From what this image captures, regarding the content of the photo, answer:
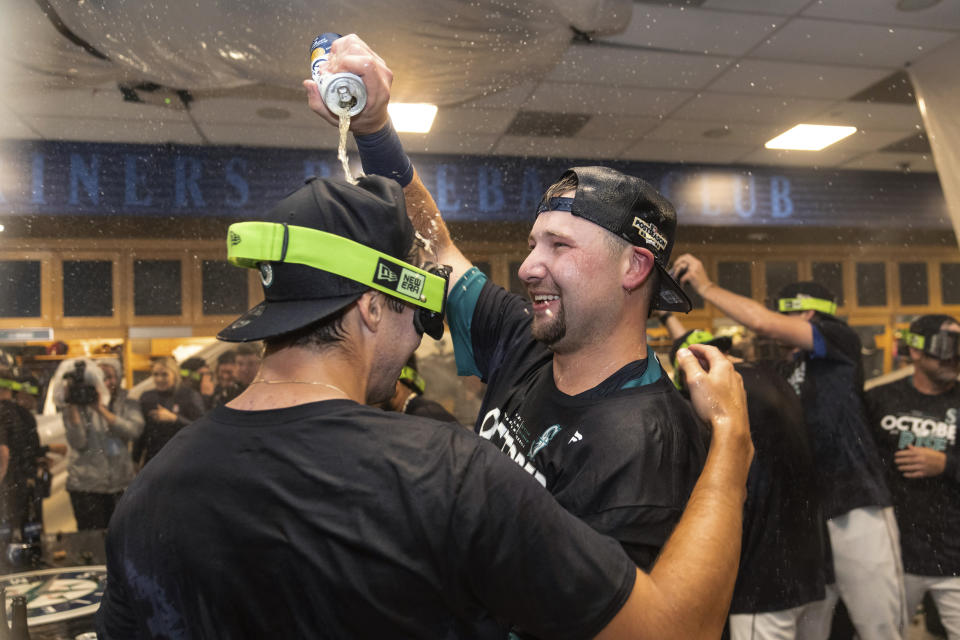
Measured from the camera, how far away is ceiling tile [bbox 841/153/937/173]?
11.9 ft

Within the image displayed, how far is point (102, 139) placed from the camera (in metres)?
3.05

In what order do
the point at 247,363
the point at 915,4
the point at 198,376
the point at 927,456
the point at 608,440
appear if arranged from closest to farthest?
the point at 608,440
the point at 927,456
the point at 915,4
the point at 247,363
the point at 198,376

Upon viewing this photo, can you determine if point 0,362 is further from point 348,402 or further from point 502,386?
point 348,402

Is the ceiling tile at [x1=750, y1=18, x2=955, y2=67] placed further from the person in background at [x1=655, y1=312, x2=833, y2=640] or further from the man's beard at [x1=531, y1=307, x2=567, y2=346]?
the man's beard at [x1=531, y1=307, x2=567, y2=346]

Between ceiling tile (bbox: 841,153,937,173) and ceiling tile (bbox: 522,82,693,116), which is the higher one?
ceiling tile (bbox: 522,82,693,116)

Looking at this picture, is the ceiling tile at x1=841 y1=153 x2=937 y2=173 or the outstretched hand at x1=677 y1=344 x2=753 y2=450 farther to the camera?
the ceiling tile at x1=841 y1=153 x2=937 y2=173

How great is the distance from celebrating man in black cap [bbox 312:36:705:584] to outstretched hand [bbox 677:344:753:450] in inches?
3.5

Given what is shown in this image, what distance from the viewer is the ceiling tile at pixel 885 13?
218 centimetres

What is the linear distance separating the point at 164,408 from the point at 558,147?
221cm

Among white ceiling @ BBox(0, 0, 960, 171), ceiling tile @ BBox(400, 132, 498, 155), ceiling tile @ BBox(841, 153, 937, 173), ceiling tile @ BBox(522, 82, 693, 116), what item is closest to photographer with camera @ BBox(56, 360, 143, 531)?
white ceiling @ BBox(0, 0, 960, 171)

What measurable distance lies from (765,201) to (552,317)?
10.1 feet

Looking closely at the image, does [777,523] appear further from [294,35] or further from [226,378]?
[226,378]

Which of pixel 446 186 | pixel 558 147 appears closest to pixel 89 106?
pixel 446 186

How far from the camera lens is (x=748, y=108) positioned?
2.95 meters
